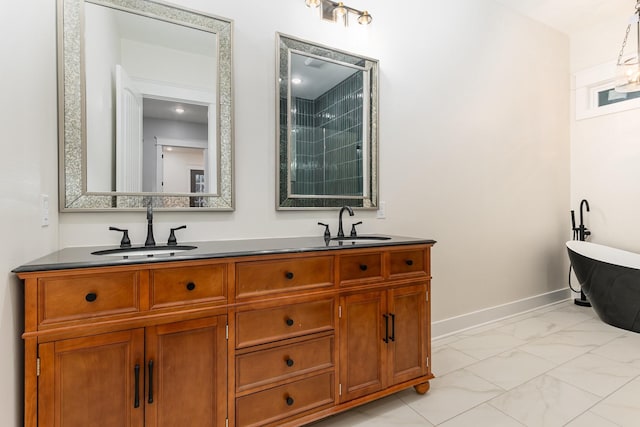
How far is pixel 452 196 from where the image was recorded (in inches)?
117

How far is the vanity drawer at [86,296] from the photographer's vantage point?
3.79 feet

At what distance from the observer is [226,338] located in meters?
1.44

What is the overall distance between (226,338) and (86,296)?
567 mm

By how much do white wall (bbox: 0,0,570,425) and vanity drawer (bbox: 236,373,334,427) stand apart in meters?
0.84

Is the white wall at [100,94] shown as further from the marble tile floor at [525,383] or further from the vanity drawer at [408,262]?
the marble tile floor at [525,383]

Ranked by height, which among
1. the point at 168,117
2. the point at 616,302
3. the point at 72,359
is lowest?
the point at 616,302

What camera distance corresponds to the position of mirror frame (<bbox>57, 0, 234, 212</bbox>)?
163 cm

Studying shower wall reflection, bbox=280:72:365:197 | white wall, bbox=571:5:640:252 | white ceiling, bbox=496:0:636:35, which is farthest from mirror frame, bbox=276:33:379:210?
white wall, bbox=571:5:640:252

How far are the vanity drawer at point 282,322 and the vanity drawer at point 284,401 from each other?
9.8 inches

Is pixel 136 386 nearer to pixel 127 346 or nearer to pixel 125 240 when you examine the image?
pixel 127 346

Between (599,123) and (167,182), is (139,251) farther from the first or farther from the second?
(599,123)

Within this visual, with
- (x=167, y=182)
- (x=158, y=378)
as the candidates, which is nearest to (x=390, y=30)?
(x=167, y=182)

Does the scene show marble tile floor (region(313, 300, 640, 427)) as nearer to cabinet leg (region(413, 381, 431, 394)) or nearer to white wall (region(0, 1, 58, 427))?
cabinet leg (region(413, 381, 431, 394))

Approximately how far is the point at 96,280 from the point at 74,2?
4.80 feet
